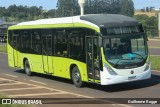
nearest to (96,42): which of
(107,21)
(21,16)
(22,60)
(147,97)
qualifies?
(107,21)

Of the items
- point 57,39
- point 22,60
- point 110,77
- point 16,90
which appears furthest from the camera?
point 22,60

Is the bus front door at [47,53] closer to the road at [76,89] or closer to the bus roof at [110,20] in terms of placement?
the road at [76,89]

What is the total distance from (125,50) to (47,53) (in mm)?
5235

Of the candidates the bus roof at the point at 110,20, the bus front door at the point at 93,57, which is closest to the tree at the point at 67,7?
the bus roof at the point at 110,20

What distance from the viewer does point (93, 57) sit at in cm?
1656

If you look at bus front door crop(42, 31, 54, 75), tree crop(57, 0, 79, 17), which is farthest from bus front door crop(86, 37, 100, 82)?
tree crop(57, 0, 79, 17)

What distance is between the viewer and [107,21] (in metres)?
16.6

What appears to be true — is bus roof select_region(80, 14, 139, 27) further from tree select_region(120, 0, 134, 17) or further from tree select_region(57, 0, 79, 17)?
tree select_region(120, 0, 134, 17)

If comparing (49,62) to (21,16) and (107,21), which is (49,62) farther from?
(21,16)

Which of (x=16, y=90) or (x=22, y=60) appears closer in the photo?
(x=16, y=90)

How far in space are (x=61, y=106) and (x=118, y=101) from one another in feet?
6.04

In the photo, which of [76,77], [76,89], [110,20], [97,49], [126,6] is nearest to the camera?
[97,49]

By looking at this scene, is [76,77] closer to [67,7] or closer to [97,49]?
[97,49]

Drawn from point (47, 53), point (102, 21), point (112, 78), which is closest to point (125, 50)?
point (112, 78)
